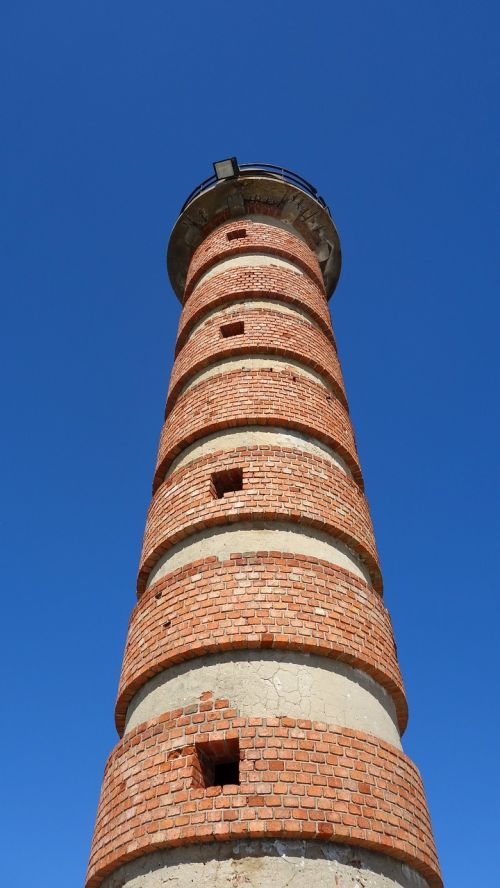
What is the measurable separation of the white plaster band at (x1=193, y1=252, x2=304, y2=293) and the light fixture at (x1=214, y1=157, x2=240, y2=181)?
A: 229 centimetres

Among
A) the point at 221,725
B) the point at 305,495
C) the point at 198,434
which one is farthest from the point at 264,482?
the point at 221,725

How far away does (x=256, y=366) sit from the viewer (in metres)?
7.20

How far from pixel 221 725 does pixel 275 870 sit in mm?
868

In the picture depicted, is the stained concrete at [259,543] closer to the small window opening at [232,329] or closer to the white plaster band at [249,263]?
the small window opening at [232,329]

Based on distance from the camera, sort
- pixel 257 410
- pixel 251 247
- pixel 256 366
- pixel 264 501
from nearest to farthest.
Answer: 1. pixel 264 501
2. pixel 257 410
3. pixel 256 366
4. pixel 251 247

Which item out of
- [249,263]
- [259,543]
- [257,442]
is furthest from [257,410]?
[249,263]

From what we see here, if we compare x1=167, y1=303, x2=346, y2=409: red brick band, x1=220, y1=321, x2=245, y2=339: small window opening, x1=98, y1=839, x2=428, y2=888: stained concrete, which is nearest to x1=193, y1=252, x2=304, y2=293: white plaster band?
x1=167, y1=303, x2=346, y2=409: red brick band

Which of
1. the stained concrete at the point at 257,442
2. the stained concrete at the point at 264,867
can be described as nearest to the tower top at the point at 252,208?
the stained concrete at the point at 257,442

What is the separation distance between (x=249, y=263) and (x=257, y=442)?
3.97 m

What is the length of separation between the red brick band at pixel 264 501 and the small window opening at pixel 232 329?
91.0 inches

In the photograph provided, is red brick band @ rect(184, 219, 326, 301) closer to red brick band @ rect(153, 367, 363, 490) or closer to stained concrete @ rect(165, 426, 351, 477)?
red brick band @ rect(153, 367, 363, 490)

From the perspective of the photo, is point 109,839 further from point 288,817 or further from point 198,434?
point 198,434

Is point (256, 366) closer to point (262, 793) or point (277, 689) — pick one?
point (277, 689)

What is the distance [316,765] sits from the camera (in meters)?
3.88
